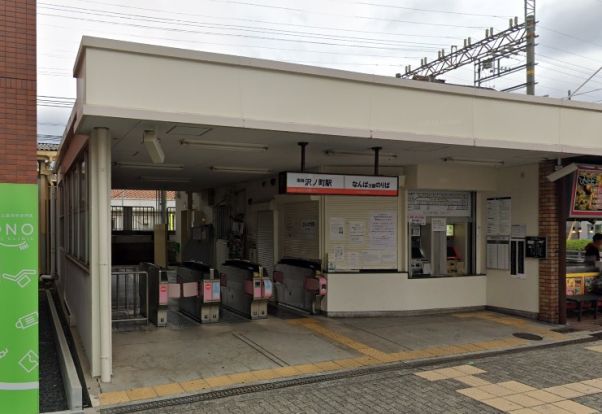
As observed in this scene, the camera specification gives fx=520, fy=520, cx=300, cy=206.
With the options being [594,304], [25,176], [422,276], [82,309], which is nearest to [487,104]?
[422,276]

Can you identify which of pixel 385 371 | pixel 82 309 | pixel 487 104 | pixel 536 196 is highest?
pixel 487 104

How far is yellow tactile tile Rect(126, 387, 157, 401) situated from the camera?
5457 millimetres

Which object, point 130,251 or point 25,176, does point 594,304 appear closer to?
point 25,176

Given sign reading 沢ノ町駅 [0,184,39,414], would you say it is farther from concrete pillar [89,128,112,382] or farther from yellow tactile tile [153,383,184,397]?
concrete pillar [89,128,112,382]

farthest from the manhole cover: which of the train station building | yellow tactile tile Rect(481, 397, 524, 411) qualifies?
yellow tactile tile Rect(481, 397, 524, 411)

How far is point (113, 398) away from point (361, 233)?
567 centimetres

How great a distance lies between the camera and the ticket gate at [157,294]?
8.75 metres

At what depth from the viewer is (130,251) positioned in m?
19.6

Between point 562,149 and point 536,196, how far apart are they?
1.52 metres

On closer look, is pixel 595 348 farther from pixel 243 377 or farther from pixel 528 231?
pixel 243 377

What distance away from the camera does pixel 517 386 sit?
5930mm

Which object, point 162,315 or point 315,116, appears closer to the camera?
point 315,116

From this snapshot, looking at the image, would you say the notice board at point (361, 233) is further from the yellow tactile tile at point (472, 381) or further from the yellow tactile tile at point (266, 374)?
the yellow tactile tile at point (472, 381)

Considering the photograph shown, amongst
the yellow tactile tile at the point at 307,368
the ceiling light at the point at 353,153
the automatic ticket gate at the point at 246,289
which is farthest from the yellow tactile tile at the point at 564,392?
the automatic ticket gate at the point at 246,289
